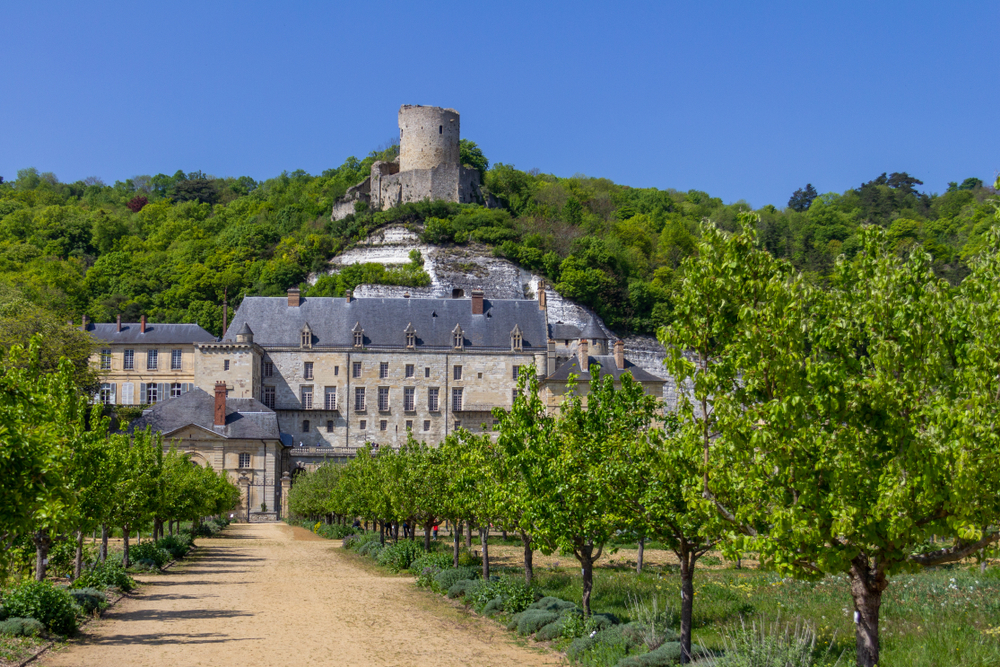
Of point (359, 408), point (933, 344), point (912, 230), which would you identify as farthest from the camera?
point (912, 230)

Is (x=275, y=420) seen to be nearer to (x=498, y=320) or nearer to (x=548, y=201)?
(x=498, y=320)

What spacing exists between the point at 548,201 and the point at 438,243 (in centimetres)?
2442

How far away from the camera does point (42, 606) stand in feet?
50.9

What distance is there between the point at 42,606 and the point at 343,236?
91.1 meters

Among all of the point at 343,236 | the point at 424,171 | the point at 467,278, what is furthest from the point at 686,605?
the point at 424,171

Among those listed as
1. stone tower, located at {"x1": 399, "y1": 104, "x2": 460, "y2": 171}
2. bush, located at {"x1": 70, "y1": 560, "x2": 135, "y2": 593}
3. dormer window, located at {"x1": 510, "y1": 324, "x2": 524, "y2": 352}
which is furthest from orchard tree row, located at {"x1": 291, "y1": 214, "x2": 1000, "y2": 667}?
stone tower, located at {"x1": 399, "y1": 104, "x2": 460, "y2": 171}

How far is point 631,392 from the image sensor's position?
1594 centimetres

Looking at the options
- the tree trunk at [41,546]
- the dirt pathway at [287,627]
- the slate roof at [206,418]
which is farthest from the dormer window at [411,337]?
the tree trunk at [41,546]

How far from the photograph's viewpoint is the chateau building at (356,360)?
72.8m

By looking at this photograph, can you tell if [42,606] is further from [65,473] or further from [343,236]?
[343,236]

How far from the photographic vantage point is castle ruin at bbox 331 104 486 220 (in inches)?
4237

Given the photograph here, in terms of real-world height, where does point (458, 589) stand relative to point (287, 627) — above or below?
below

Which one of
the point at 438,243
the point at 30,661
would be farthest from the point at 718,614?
the point at 438,243

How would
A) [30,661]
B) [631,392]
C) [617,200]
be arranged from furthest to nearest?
[617,200]
[631,392]
[30,661]
